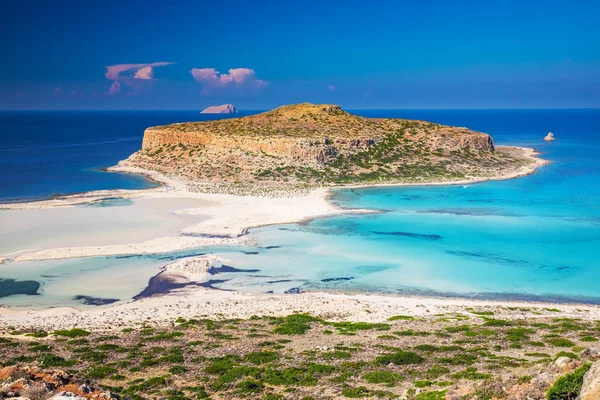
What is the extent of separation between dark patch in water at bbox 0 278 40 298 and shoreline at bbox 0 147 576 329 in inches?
97.5

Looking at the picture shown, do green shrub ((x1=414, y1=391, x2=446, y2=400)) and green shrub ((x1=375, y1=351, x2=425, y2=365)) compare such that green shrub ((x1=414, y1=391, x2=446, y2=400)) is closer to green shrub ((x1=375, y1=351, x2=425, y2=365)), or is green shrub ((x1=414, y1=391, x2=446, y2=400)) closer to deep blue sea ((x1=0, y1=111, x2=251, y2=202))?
green shrub ((x1=375, y1=351, x2=425, y2=365))

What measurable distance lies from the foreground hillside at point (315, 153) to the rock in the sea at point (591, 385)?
59.2 m

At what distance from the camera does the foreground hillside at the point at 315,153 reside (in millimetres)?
77062

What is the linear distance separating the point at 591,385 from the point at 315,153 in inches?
2787

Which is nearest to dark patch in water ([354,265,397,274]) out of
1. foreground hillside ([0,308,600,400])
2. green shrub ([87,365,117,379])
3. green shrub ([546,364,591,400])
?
foreground hillside ([0,308,600,400])

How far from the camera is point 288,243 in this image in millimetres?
43844

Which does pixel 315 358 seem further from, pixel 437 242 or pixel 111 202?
pixel 111 202

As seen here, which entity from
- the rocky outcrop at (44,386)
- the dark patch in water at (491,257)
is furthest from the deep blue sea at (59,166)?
the rocky outcrop at (44,386)

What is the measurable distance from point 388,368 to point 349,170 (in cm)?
5985

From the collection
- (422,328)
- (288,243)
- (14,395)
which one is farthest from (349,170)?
(14,395)

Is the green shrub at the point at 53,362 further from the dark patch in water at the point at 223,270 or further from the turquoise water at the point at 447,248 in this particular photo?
the dark patch in water at the point at 223,270

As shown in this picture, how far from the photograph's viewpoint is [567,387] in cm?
1230

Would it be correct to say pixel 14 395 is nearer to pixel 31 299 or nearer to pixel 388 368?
pixel 388 368

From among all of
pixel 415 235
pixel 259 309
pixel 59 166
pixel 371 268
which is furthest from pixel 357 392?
pixel 59 166
